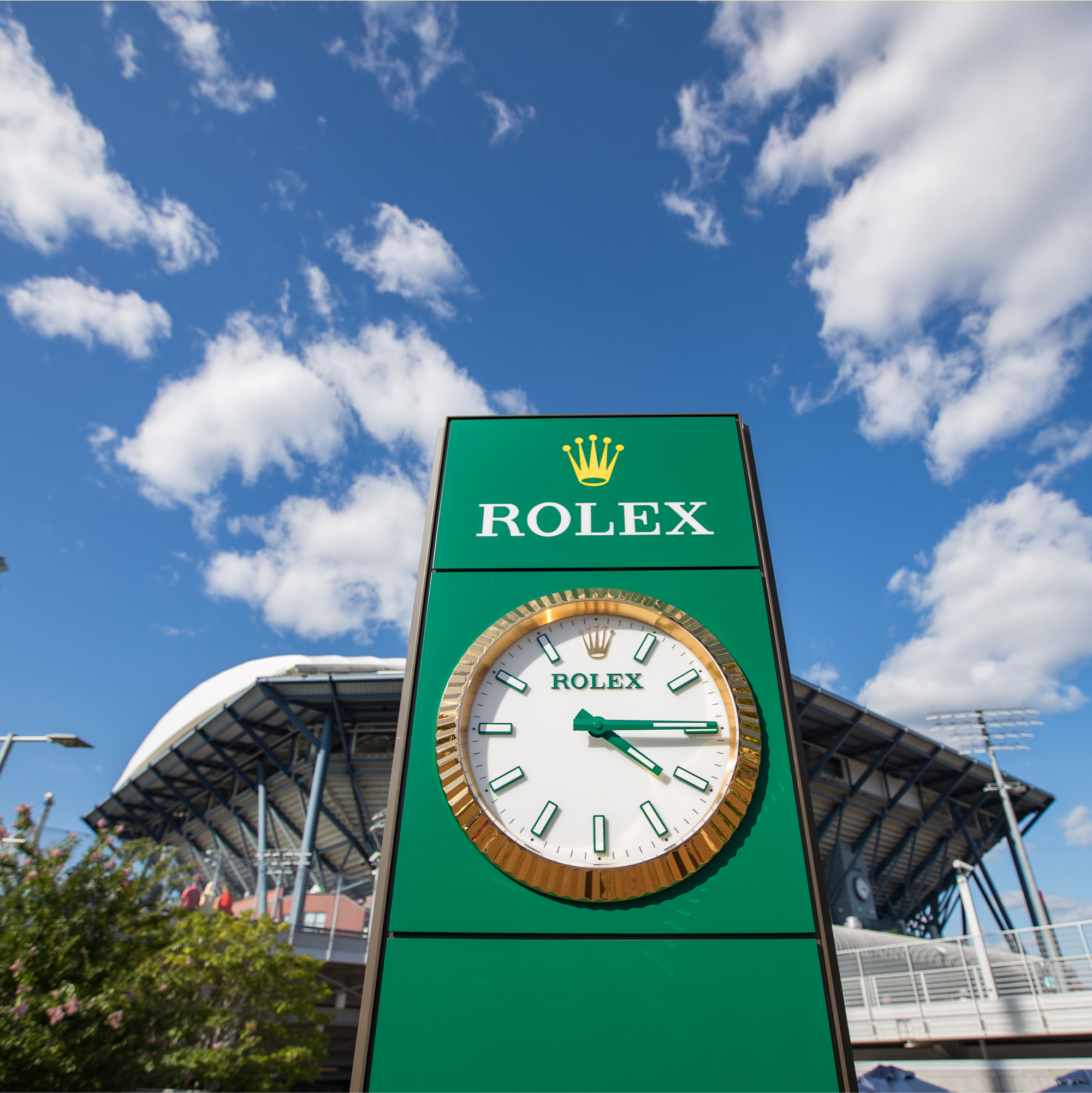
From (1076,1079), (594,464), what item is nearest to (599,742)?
(594,464)

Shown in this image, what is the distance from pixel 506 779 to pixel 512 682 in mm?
440

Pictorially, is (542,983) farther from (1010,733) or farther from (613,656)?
(1010,733)

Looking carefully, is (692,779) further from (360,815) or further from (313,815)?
(360,815)

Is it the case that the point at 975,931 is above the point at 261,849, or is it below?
below

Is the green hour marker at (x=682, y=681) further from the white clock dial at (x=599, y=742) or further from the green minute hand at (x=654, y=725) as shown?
the green minute hand at (x=654, y=725)

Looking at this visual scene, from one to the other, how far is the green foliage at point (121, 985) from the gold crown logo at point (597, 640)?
28.2 feet

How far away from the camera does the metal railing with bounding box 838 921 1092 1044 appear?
1209cm

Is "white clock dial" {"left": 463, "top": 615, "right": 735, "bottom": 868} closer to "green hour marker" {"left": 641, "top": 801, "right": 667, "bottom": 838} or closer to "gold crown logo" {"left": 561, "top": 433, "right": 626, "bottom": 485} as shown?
"green hour marker" {"left": 641, "top": 801, "right": 667, "bottom": 838}

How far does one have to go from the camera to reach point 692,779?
3.05 meters

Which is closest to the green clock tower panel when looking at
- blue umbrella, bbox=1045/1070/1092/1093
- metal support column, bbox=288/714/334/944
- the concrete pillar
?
blue umbrella, bbox=1045/1070/1092/1093

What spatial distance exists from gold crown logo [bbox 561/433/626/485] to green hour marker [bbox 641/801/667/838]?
65.2 inches

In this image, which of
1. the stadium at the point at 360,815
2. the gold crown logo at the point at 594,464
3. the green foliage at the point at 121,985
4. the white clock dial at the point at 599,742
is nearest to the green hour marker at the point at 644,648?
the white clock dial at the point at 599,742

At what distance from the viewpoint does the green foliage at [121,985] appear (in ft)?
26.9

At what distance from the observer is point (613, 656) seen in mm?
3385
